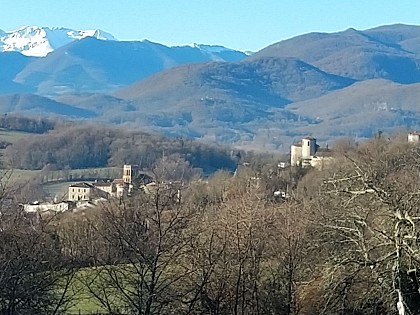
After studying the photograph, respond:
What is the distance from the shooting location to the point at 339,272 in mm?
11055

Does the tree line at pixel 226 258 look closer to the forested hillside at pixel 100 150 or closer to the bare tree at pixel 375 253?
the bare tree at pixel 375 253

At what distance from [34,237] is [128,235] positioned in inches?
52.3

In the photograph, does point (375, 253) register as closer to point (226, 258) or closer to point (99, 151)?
point (226, 258)

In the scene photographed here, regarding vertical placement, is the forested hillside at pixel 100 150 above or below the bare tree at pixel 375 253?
below

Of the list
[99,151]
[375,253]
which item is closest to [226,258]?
[375,253]

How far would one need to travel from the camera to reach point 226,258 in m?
13.8

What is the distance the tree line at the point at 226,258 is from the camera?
9.90 meters

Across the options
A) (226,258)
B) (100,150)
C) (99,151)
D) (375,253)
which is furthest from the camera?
(100,150)

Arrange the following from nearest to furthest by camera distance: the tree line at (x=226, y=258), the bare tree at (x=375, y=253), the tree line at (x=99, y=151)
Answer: the bare tree at (x=375, y=253)
the tree line at (x=226, y=258)
the tree line at (x=99, y=151)

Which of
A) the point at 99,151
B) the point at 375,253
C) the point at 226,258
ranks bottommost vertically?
the point at 99,151

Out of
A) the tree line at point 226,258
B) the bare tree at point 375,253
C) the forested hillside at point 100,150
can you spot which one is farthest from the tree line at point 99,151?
the bare tree at point 375,253

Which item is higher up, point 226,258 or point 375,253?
point 375,253

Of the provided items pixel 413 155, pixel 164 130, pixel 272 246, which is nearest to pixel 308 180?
pixel 413 155

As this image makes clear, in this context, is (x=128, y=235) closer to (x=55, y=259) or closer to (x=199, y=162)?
(x=55, y=259)
